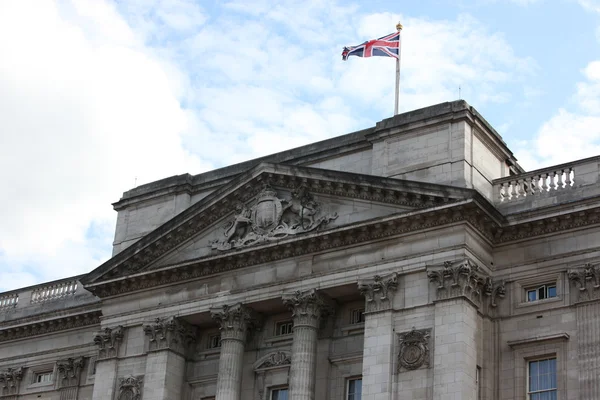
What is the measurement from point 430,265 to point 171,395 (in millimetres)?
11728

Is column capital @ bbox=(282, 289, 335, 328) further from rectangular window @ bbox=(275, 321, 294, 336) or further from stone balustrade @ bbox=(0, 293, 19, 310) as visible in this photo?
stone balustrade @ bbox=(0, 293, 19, 310)

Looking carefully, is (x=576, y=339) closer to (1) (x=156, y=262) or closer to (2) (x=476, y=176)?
(2) (x=476, y=176)

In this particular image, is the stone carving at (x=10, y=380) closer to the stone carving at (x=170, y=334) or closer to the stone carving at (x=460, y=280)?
the stone carving at (x=170, y=334)

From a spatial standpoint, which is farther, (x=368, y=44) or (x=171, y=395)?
(x=368, y=44)

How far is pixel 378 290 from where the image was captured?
4203 centimetres

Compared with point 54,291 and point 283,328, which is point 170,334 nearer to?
point 283,328

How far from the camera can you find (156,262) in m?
48.5

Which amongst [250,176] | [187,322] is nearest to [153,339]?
[187,322]

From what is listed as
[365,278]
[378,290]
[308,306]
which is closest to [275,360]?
[308,306]

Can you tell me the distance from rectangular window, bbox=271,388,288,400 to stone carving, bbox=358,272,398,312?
4.87m

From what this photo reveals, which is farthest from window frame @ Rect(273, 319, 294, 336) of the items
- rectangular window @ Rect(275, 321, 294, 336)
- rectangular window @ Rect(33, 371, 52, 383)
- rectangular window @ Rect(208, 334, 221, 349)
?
rectangular window @ Rect(33, 371, 52, 383)

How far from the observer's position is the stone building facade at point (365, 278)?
40219 mm

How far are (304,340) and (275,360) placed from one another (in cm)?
233

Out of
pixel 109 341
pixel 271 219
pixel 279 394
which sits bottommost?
pixel 279 394
